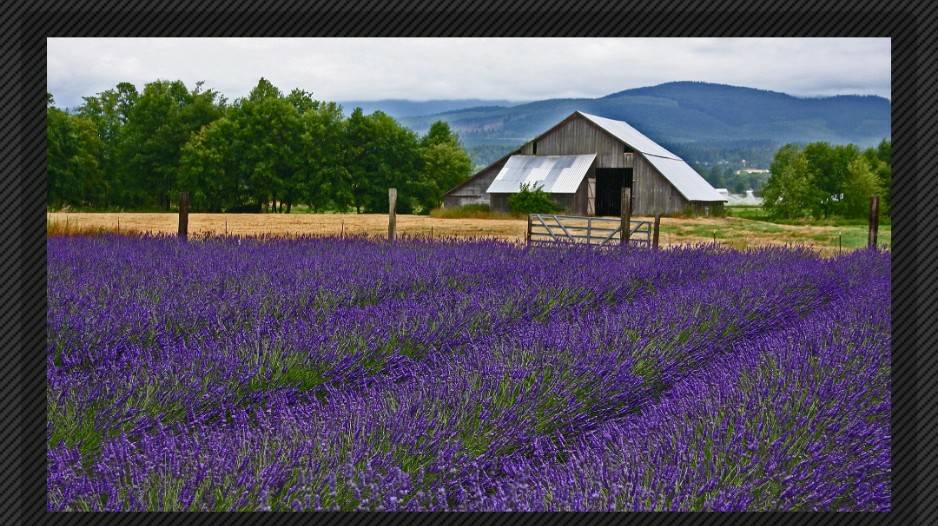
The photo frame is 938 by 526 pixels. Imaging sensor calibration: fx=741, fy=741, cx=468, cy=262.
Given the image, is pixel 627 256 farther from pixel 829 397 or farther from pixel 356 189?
pixel 356 189

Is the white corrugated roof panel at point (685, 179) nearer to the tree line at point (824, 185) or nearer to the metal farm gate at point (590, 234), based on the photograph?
the tree line at point (824, 185)

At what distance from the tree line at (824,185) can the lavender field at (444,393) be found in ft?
91.0

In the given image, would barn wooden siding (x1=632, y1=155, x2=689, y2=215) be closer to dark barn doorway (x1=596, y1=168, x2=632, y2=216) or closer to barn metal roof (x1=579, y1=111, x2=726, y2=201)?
barn metal roof (x1=579, y1=111, x2=726, y2=201)

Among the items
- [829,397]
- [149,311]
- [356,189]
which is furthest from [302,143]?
[829,397]

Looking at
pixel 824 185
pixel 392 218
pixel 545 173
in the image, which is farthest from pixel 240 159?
pixel 824 185

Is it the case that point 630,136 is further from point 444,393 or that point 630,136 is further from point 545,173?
point 444,393

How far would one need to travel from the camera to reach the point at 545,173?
97.1 feet

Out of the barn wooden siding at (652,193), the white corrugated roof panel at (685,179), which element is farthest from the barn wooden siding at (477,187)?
the white corrugated roof panel at (685,179)

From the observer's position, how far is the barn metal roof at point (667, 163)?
1151 inches

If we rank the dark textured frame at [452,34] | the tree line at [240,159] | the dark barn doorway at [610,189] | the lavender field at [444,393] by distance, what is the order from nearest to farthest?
the dark textured frame at [452,34]
the lavender field at [444,393]
the dark barn doorway at [610,189]
the tree line at [240,159]

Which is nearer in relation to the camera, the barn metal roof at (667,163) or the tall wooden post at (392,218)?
the tall wooden post at (392,218)

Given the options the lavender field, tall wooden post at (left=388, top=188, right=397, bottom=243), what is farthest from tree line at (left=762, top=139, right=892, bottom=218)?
the lavender field

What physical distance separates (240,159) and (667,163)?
20979mm

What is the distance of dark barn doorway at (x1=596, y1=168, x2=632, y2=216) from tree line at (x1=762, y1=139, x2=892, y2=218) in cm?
691
